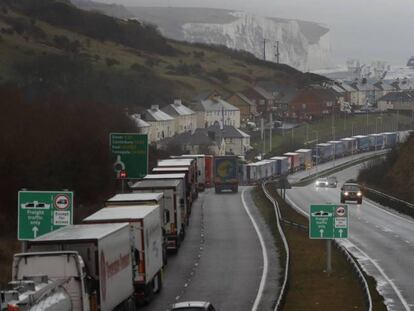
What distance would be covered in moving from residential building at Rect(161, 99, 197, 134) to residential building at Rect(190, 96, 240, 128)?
11.2ft

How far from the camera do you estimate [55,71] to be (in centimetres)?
14225

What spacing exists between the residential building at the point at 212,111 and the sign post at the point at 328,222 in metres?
130

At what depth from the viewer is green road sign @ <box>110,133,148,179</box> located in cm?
4609

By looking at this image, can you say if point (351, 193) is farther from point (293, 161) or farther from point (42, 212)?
point (293, 161)

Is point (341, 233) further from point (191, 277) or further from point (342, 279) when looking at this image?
point (191, 277)

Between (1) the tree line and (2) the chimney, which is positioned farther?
(2) the chimney

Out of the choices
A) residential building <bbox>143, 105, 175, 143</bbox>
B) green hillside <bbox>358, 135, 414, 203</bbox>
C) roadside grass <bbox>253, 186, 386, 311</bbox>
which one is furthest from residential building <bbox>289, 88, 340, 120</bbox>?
roadside grass <bbox>253, 186, 386, 311</bbox>

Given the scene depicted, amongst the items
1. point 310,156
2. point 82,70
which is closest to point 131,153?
point 310,156

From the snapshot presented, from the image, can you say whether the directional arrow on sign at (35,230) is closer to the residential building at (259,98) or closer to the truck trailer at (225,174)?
the truck trailer at (225,174)

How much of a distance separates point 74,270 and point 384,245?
1080 inches

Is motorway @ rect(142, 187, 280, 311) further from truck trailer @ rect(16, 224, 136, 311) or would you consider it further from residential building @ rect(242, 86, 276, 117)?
residential building @ rect(242, 86, 276, 117)

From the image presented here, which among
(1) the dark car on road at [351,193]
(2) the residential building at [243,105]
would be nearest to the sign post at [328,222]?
(1) the dark car on road at [351,193]

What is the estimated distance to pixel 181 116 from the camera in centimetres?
15300

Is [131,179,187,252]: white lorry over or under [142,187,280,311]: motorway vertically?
over
